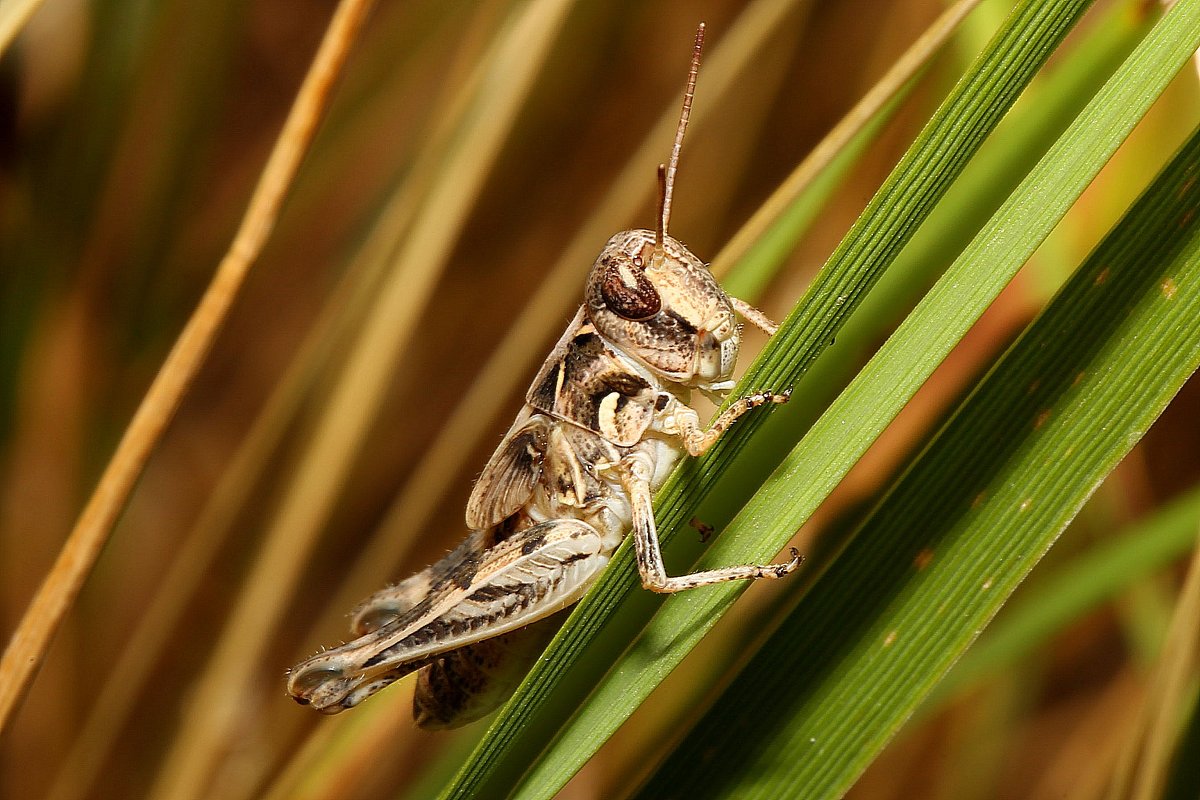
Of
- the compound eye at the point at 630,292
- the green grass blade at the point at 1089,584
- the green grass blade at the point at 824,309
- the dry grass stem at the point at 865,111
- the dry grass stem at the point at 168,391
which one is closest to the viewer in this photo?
the green grass blade at the point at 824,309

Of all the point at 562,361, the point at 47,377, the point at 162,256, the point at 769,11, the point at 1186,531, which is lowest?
the point at 47,377

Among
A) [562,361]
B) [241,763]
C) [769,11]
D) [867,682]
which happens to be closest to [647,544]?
[867,682]

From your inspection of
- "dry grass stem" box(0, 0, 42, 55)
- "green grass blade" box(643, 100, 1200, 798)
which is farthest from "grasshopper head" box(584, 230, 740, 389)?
"dry grass stem" box(0, 0, 42, 55)

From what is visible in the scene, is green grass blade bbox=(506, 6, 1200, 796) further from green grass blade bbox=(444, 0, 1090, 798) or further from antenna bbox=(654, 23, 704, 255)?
antenna bbox=(654, 23, 704, 255)

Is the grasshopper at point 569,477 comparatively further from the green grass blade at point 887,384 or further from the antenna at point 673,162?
the green grass blade at point 887,384

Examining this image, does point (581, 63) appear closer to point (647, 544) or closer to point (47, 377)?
point (47, 377)

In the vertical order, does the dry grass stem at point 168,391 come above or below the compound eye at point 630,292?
below

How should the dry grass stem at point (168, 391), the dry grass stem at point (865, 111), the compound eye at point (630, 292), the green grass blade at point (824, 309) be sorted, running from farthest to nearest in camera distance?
the compound eye at point (630, 292) → the dry grass stem at point (168, 391) → the dry grass stem at point (865, 111) → the green grass blade at point (824, 309)

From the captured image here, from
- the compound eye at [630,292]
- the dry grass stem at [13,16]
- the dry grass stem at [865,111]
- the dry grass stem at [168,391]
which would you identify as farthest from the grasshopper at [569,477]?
the dry grass stem at [13,16]

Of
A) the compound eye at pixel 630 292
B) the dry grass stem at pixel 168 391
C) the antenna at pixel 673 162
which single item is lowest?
the dry grass stem at pixel 168 391
